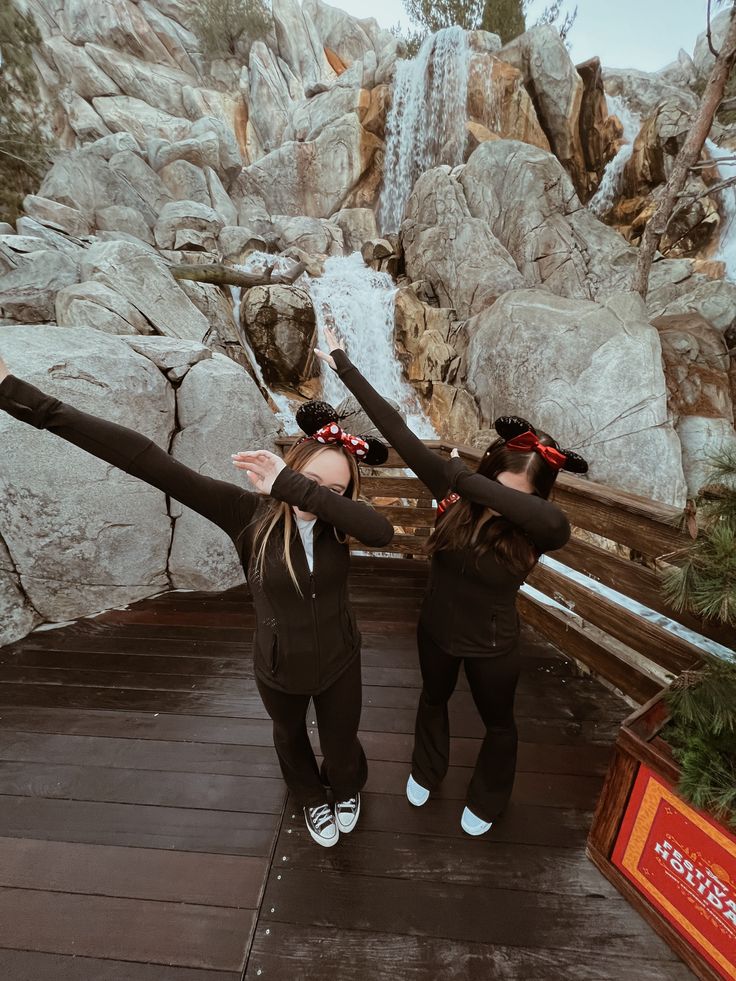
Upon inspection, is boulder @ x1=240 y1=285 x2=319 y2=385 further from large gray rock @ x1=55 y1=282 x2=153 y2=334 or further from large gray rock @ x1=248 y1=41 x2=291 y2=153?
large gray rock @ x1=248 y1=41 x2=291 y2=153

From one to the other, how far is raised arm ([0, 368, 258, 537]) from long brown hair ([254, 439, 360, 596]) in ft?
0.36

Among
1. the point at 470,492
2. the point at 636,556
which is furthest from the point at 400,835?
the point at 636,556

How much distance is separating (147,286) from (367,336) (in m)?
5.42

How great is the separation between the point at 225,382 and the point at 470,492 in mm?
2903

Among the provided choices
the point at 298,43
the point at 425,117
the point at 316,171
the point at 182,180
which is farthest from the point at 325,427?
the point at 298,43

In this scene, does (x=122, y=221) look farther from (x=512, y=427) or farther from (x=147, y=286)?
(x=512, y=427)

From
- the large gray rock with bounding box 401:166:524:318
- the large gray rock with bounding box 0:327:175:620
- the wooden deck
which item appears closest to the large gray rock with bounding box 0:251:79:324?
the large gray rock with bounding box 0:327:175:620

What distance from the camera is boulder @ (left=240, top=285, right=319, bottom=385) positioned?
834cm

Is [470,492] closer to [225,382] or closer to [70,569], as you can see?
[225,382]

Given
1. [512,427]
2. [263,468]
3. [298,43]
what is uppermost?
[298,43]

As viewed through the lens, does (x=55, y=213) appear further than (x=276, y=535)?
Yes

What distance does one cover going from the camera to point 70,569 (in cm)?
324

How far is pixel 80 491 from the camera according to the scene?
316 centimetres

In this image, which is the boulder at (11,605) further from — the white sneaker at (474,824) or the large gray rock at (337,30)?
the large gray rock at (337,30)
